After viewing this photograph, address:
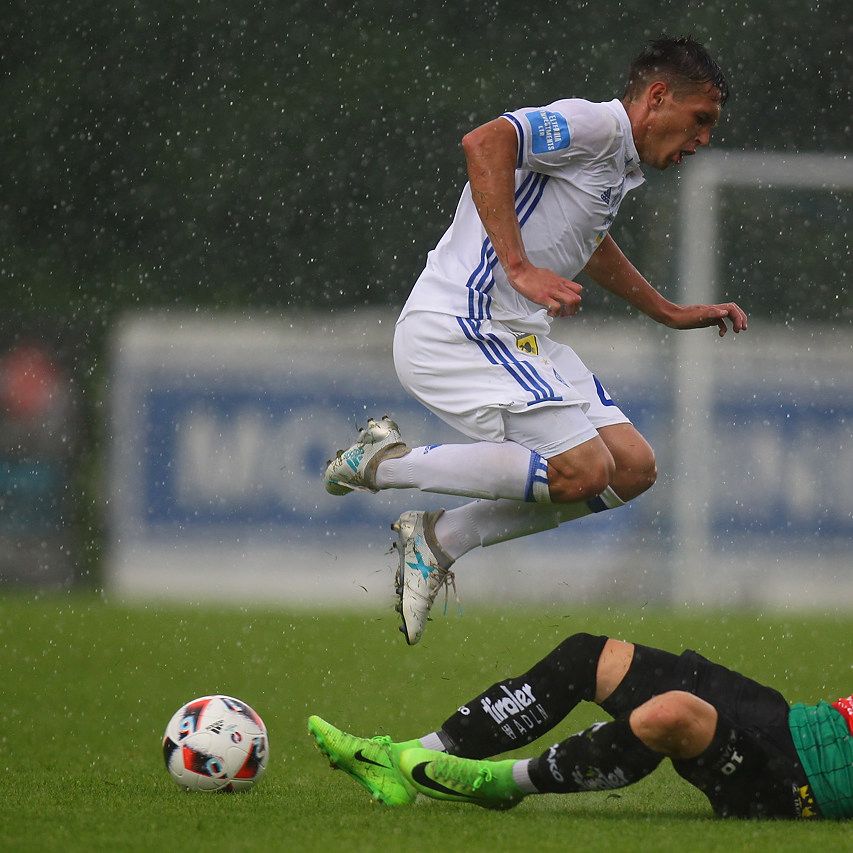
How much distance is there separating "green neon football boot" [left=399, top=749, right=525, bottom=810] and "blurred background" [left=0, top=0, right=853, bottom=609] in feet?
21.5

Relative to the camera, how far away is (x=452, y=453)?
4613 millimetres

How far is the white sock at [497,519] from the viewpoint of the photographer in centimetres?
468

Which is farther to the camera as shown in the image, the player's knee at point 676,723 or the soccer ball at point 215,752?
the soccer ball at point 215,752

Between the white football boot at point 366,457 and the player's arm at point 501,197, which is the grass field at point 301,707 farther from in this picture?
the player's arm at point 501,197

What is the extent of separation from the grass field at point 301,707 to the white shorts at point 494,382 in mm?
1057

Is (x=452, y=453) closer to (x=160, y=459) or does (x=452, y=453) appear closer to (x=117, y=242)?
(x=160, y=459)

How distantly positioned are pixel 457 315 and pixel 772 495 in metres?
6.74

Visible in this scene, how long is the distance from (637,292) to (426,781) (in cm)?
204

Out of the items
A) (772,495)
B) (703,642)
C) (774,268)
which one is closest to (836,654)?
(703,642)

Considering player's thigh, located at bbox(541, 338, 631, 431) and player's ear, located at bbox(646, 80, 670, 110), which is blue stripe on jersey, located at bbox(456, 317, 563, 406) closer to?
player's thigh, located at bbox(541, 338, 631, 431)

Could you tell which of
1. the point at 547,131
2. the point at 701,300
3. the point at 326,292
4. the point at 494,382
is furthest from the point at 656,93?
the point at 326,292

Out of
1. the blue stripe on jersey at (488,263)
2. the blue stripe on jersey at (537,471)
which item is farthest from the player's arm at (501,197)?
the blue stripe on jersey at (537,471)

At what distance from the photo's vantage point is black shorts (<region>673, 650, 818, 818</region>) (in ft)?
11.6

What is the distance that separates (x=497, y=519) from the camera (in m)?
4.73
